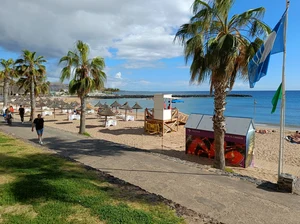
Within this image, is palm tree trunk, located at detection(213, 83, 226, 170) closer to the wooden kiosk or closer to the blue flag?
the blue flag

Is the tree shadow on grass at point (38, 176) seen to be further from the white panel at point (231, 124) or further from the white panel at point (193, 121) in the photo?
the white panel at point (231, 124)

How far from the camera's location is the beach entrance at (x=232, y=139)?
10078 millimetres

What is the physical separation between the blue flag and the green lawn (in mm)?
4459

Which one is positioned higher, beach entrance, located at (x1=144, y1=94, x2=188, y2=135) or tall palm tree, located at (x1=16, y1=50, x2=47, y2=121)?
tall palm tree, located at (x1=16, y1=50, x2=47, y2=121)

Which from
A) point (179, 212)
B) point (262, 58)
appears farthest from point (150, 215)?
point (262, 58)

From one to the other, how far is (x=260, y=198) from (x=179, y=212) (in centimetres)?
213

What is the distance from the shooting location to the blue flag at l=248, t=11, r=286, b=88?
591 centimetres

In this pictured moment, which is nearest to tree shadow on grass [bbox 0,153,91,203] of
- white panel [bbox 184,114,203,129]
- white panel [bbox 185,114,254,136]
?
white panel [bbox 184,114,203,129]

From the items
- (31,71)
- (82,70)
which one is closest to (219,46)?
(82,70)

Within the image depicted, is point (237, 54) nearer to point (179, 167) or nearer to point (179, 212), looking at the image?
point (179, 167)

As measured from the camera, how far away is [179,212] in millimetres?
4348

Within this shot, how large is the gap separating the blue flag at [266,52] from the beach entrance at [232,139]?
3.97 metres

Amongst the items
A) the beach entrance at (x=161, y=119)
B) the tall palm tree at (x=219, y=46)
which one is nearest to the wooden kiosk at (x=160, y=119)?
the beach entrance at (x=161, y=119)

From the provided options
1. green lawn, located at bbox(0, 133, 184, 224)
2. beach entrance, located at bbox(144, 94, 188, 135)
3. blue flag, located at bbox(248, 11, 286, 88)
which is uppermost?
blue flag, located at bbox(248, 11, 286, 88)
